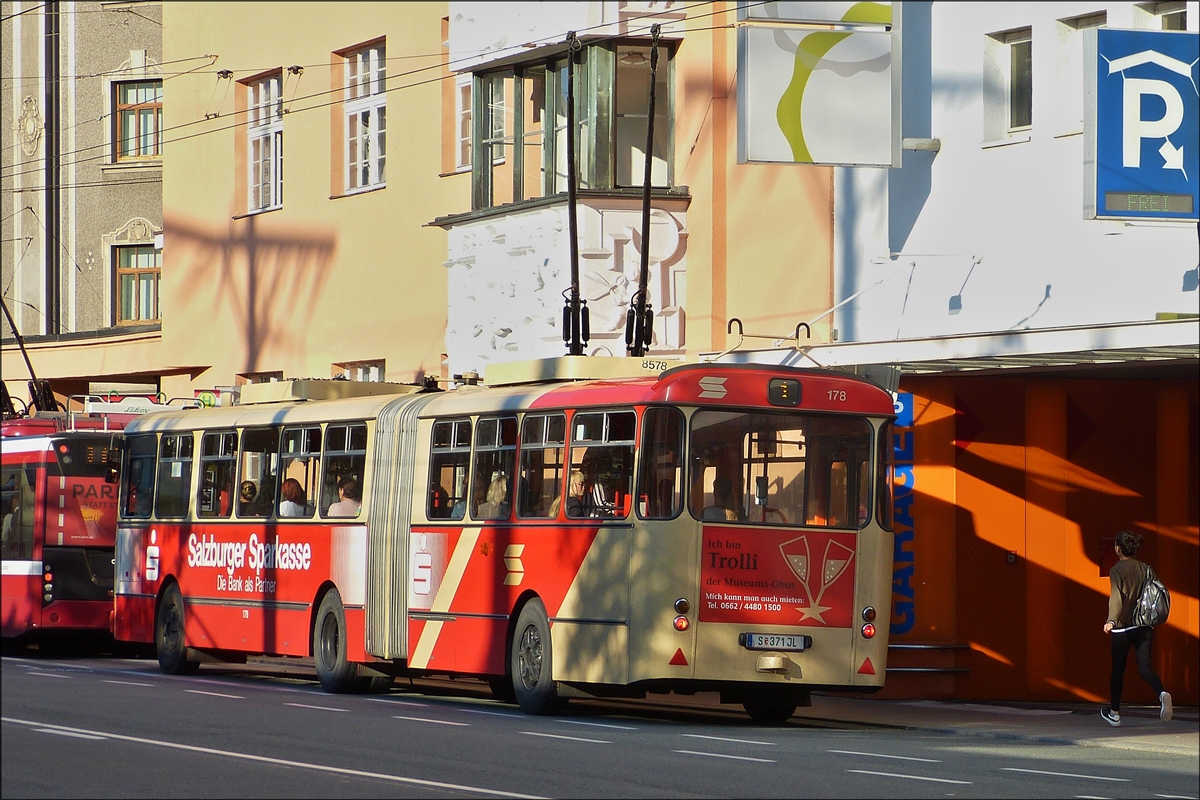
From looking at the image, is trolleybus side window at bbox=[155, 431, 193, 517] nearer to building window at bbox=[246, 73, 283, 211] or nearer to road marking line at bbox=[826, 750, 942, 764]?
building window at bbox=[246, 73, 283, 211]

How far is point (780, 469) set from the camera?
51.8ft

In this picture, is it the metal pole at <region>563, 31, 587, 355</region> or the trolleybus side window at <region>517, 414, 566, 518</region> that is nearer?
the trolleybus side window at <region>517, 414, 566, 518</region>

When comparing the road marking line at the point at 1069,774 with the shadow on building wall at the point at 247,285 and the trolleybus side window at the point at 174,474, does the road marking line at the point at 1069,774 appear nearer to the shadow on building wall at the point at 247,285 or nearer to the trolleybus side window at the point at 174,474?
the trolleybus side window at the point at 174,474

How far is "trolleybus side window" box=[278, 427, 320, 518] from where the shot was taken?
19.5 meters

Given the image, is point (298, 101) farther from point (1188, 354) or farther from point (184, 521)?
point (1188, 354)

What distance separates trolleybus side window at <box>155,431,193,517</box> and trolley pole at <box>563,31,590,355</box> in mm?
4453

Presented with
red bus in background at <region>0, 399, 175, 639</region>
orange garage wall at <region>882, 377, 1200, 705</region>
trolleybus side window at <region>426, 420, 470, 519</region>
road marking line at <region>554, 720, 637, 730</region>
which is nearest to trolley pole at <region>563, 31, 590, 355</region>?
orange garage wall at <region>882, 377, 1200, 705</region>

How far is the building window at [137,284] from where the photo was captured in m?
37.2

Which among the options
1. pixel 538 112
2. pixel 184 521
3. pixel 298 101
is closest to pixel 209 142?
pixel 298 101

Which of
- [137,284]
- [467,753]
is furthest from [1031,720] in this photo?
[137,284]

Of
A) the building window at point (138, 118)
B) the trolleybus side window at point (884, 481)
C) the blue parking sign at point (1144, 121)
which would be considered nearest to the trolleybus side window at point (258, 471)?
the trolleybus side window at point (884, 481)

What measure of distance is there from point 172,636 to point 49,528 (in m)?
13.5

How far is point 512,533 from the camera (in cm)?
1673

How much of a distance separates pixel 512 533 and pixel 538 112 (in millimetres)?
9133
